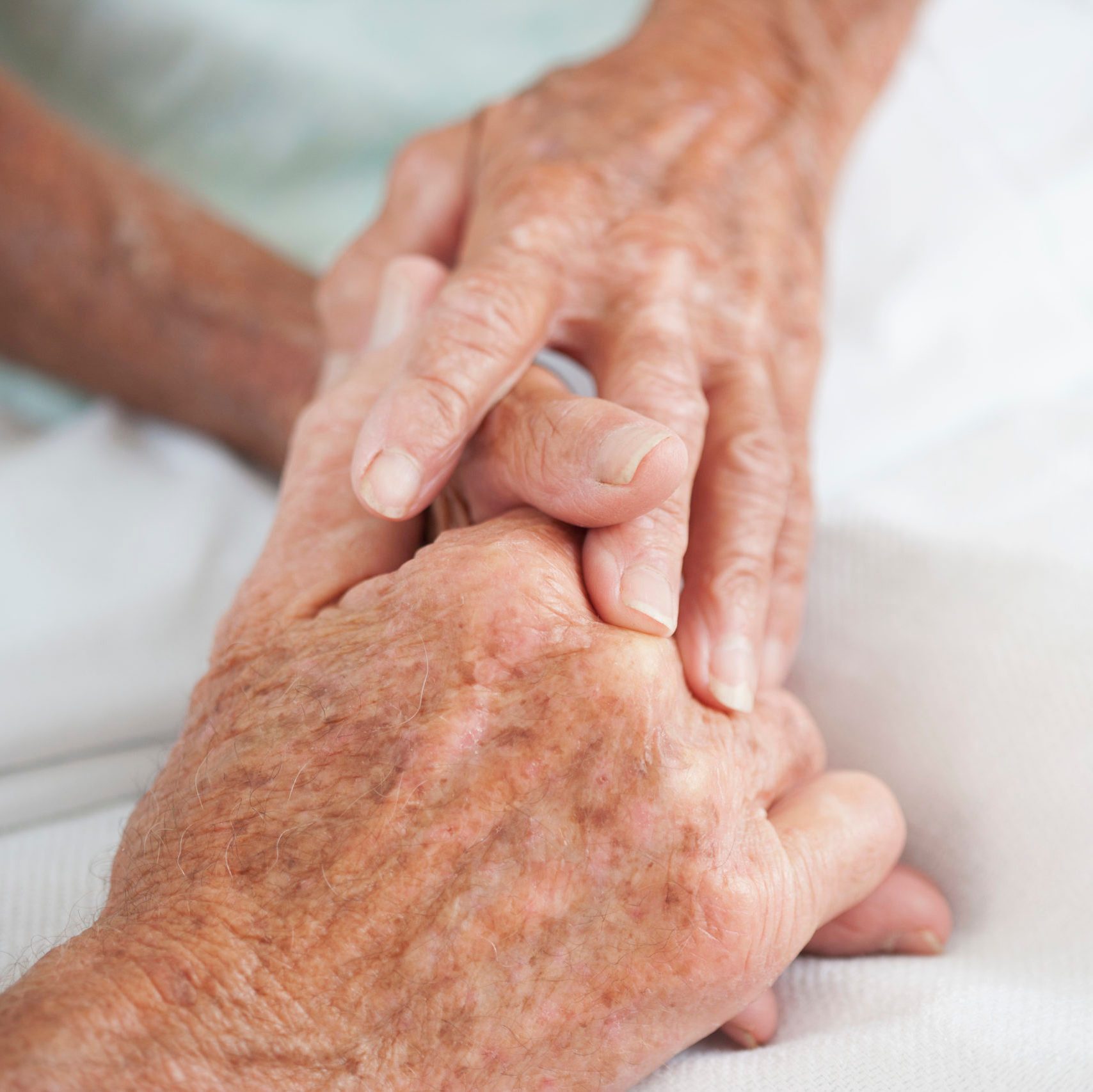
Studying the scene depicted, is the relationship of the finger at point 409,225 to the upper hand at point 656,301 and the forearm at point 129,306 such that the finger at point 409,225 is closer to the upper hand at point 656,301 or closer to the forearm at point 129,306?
the upper hand at point 656,301

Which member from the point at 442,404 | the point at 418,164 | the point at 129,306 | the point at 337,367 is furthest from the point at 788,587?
the point at 129,306

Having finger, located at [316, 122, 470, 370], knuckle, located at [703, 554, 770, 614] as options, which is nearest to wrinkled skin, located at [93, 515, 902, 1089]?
knuckle, located at [703, 554, 770, 614]

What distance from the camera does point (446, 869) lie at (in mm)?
553

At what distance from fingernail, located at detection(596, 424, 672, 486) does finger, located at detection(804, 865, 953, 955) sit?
13.0 inches

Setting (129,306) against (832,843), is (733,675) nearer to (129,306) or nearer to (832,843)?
(832,843)

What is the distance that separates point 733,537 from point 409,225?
51cm

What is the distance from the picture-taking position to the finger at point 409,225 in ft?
3.41

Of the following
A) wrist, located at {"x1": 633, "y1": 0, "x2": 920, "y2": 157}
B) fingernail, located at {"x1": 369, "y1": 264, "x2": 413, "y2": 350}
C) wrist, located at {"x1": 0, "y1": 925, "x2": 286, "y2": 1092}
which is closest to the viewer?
wrist, located at {"x1": 0, "y1": 925, "x2": 286, "y2": 1092}

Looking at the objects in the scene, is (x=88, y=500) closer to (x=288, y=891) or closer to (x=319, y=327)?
(x=319, y=327)

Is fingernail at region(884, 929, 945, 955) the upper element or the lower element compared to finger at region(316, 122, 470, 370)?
lower

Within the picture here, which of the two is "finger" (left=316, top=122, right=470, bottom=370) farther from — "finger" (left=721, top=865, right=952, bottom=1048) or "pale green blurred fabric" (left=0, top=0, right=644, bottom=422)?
"finger" (left=721, top=865, right=952, bottom=1048)

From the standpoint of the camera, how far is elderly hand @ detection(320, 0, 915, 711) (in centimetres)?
69

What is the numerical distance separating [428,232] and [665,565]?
55 cm

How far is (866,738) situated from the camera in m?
0.79
